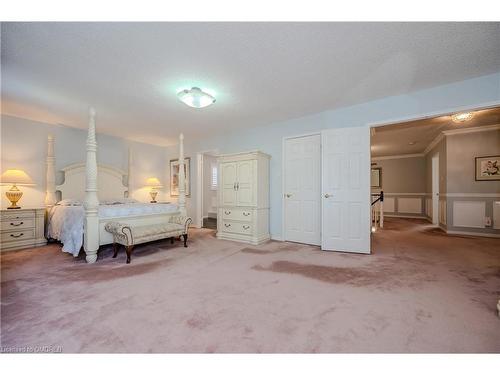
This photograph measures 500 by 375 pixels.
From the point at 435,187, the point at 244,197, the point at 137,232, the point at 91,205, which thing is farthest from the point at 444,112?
the point at 91,205

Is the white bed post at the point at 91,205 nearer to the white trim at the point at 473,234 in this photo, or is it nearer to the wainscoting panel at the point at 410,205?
the white trim at the point at 473,234

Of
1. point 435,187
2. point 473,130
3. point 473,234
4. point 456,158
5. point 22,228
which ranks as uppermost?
point 473,130

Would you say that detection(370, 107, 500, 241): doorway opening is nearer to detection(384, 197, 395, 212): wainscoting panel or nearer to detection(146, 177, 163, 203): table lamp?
detection(384, 197, 395, 212): wainscoting panel

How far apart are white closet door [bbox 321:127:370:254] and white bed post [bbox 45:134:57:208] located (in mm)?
5318

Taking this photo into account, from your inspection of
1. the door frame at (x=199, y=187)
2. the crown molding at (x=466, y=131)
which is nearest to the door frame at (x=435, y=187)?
the crown molding at (x=466, y=131)

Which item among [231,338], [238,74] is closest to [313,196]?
[238,74]

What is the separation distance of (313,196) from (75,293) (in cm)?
358

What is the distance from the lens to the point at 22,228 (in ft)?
12.1

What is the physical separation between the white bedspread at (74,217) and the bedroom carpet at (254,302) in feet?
0.92

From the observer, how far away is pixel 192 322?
1581mm

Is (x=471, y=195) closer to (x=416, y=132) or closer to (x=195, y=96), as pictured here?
(x=416, y=132)

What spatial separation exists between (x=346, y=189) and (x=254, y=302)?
8.06 ft

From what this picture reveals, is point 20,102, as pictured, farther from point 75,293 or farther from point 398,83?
point 398,83
